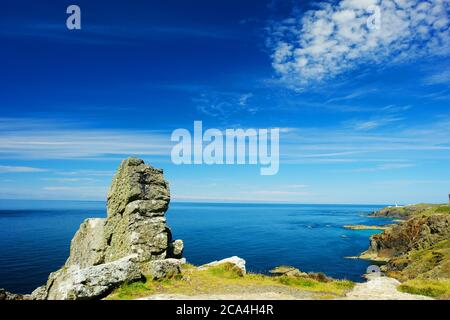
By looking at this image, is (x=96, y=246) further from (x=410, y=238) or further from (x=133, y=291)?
(x=410, y=238)

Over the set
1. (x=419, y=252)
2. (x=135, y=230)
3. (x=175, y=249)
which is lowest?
(x=419, y=252)

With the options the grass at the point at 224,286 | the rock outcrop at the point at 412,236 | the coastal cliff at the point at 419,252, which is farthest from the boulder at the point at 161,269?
the rock outcrop at the point at 412,236

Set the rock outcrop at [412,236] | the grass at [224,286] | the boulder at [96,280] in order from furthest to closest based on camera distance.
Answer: the rock outcrop at [412,236] < the grass at [224,286] < the boulder at [96,280]

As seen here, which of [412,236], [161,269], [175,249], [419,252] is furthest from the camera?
[412,236]

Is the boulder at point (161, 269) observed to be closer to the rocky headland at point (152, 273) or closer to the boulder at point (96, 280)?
the rocky headland at point (152, 273)

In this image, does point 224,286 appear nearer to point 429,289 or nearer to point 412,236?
point 429,289

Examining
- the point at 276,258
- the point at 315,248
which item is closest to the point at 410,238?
the point at 315,248

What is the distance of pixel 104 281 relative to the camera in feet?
73.3

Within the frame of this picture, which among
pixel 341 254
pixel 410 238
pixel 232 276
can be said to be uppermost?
pixel 232 276

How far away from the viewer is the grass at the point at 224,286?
22609 mm

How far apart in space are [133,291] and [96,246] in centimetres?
1867

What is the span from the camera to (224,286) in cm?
2472

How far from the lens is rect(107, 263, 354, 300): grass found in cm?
2261

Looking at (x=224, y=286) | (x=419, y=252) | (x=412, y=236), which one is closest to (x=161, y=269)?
(x=224, y=286)
